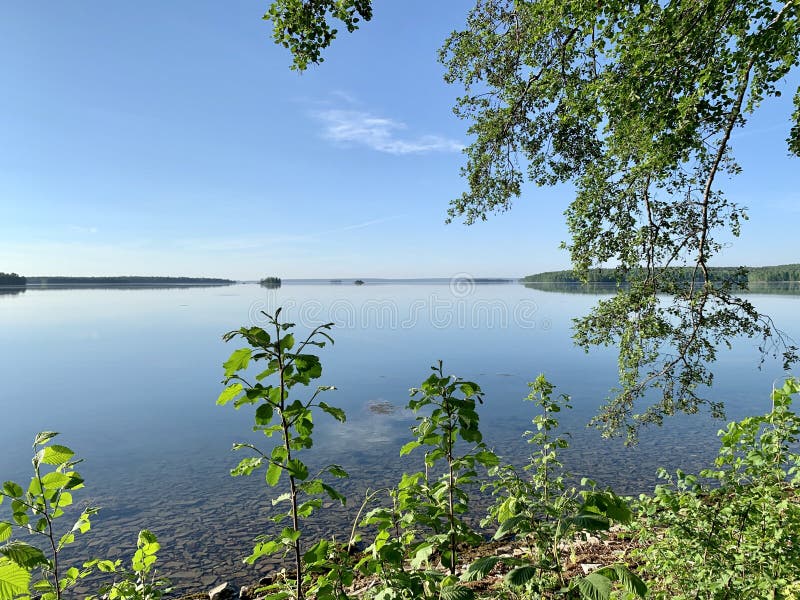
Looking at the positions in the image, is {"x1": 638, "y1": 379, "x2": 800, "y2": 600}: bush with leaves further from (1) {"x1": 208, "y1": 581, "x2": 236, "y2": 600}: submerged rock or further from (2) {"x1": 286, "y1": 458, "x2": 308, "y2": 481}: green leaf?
(1) {"x1": 208, "y1": 581, "x2": 236, "y2": 600}: submerged rock

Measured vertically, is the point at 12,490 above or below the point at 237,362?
below

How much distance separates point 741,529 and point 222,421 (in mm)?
18337

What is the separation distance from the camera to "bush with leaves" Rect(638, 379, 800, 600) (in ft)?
12.4

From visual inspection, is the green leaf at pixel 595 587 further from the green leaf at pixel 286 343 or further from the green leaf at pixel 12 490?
the green leaf at pixel 12 490

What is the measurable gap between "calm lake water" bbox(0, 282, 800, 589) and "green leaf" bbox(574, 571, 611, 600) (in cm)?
822

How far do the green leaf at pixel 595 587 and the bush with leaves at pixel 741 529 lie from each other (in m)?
2.20

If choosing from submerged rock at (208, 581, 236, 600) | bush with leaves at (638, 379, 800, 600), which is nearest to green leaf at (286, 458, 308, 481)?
bush with leaves at (638, 379, 800, 600)

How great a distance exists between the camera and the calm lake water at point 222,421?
35.0 feet

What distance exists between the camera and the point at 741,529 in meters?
4.07

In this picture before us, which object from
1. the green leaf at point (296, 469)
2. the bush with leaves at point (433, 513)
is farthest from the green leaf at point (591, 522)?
the green leaf at point (296, 469)

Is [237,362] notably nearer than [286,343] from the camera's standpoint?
Yes

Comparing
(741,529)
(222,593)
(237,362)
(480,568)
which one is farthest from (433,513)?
(222,593)

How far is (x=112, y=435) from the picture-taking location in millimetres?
17781

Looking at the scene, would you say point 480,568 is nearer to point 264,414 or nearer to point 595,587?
point 595,587
